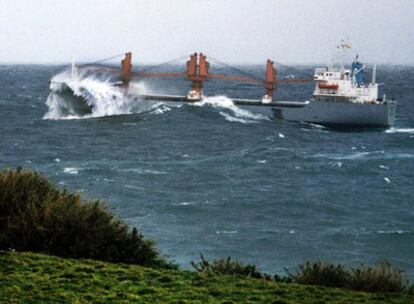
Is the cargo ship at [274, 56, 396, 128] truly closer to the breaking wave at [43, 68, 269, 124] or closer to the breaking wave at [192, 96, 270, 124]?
the breaking wave at [192, 96, 270, 124]

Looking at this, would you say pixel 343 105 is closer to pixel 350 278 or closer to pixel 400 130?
pixel 400 130

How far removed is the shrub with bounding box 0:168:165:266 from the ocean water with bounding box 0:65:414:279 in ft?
2.62

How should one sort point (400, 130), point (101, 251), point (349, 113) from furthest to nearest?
point (349, 113), point (400, 130), point (101, 251)

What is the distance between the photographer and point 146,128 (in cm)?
7850

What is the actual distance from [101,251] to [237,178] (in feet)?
108

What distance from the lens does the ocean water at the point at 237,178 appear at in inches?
1350

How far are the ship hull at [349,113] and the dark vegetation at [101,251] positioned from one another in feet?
220

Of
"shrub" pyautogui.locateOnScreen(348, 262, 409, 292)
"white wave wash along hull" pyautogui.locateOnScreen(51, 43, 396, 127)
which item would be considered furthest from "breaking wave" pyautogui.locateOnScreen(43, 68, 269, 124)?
"shrub" pyautogui.locateOnScreen(348, 262, 409, 292)

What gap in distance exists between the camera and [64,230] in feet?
57.4

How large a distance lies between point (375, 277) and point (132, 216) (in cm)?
2301

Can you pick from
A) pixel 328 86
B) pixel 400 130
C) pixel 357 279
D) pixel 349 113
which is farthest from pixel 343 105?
pixel 357 279

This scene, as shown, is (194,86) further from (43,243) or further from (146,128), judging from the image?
(43,243)

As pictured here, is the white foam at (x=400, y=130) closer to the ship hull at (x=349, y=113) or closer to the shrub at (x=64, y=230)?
the ship hull at (x=349, y=113)

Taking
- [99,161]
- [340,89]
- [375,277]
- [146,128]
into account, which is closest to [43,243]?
[375,277]
